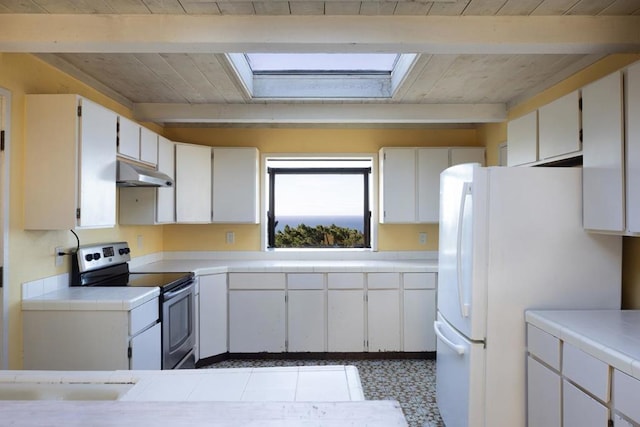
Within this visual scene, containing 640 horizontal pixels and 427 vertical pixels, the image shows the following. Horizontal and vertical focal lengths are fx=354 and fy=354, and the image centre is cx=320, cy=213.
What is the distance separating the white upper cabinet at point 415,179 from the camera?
3510mm

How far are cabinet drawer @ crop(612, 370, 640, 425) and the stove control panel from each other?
9.43 ft

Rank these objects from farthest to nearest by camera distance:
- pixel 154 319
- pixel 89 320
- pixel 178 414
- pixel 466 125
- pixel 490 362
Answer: pixel 466 125
pixel 154 319
pixel 89 320
pixel 490 362
pixel 178 414

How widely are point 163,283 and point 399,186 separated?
7.48 ft

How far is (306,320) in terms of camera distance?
3219 mm

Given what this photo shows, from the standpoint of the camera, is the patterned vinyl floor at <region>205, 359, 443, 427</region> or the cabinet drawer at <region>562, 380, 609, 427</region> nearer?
the cabinet drawer at <region>562, 380, 609, 427</region>

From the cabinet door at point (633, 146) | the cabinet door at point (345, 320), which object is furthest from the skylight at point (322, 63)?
the cabinet door at point (345, 320)

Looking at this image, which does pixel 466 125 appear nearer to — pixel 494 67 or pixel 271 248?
pixel 494 67

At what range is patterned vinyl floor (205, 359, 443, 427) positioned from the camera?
2395mm

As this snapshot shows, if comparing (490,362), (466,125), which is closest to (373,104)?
(466,125)

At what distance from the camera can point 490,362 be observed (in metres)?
1.85

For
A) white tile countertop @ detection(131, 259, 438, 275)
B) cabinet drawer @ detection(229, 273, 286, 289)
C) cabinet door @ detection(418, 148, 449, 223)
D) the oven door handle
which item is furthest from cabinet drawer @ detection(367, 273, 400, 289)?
the oven door handle

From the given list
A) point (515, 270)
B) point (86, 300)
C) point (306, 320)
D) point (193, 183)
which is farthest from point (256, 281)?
point (515, 270)

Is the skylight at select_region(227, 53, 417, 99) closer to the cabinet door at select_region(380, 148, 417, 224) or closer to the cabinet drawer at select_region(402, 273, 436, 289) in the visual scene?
the cabinet door at select_region(380, 148, 417, 224)

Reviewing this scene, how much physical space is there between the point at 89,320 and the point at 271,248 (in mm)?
2073
